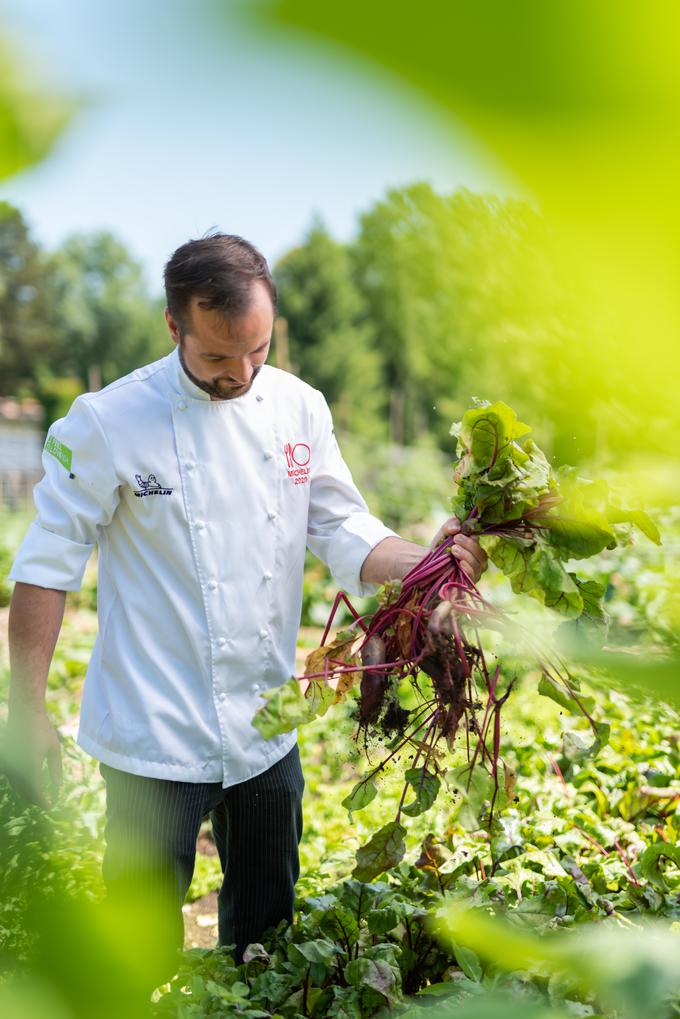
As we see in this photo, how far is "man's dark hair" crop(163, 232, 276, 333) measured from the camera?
200 centimetres

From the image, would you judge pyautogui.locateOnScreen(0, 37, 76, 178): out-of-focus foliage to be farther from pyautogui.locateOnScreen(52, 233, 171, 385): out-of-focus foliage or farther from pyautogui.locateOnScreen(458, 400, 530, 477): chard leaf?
pyautogui.locateOnScreen(52, 233, 171, 385): out-of-focus foliage

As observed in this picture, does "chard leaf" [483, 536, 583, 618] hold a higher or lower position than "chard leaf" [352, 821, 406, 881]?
higher

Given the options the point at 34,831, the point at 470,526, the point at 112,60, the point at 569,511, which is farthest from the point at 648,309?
the point at 470,526

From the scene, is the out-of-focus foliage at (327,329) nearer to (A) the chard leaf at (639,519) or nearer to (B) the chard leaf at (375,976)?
(B) the chard leaf at (375,976)

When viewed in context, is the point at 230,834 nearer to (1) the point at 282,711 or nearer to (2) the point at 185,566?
(2) the point at 185,566

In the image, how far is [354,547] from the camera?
7.70 feet

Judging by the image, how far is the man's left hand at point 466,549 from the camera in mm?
1770

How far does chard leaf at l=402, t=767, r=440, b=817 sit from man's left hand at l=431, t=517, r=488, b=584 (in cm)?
42

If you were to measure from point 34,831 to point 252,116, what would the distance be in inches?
13.5

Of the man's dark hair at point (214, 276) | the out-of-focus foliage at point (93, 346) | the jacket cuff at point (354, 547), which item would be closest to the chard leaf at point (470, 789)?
the jacket cuff at point (354, 547)

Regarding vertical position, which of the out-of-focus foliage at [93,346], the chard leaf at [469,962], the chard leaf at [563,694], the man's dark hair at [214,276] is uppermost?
the out-of-focus foliage at [93,346]

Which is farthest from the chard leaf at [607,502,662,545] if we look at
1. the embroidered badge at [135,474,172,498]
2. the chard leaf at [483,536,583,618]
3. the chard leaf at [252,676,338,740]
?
the embroidered badge at [135,474,172,498]

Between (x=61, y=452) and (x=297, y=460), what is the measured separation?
59 centimetres

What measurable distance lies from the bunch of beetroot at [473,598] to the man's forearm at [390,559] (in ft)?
1.04
